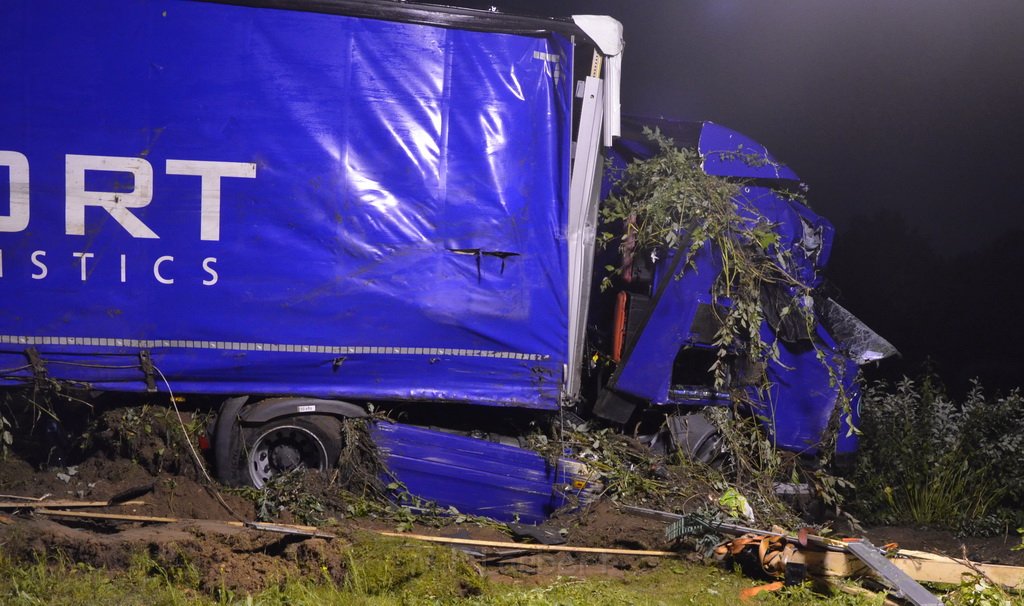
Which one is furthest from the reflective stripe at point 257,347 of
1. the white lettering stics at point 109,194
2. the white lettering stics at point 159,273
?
the white lettering stics at point 109,194

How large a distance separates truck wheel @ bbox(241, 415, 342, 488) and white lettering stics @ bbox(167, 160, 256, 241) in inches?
53.9

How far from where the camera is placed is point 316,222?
17.7 feet

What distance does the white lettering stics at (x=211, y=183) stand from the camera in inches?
208

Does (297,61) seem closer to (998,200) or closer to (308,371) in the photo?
(308,371)

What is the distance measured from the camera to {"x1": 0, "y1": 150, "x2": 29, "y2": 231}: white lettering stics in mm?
5188

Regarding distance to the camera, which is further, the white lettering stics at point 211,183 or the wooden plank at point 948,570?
the white lettering stics at point 211,183

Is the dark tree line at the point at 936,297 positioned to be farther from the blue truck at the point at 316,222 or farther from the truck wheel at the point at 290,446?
the truck wheel at the point at 290,446

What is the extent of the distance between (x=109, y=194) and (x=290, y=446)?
2.07 metres

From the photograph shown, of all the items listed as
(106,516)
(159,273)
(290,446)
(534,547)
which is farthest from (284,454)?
(534,547)

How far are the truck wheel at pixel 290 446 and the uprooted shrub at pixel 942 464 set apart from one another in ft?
14.7

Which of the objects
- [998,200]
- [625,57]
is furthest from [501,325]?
[998,200]

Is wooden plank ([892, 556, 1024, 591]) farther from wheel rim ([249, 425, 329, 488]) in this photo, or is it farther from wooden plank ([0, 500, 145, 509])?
wooden plank ([0, 500, 145, 509])

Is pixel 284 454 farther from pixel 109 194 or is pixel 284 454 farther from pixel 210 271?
pixel 109 194

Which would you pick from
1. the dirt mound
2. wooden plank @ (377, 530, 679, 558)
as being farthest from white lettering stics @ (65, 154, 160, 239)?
wooden plank @ (377, 530, 679, 558)
